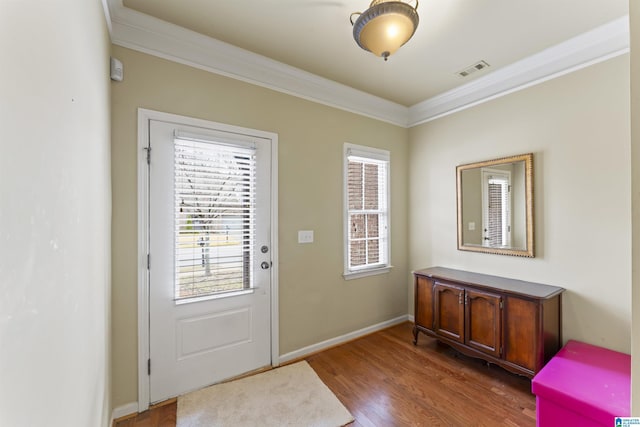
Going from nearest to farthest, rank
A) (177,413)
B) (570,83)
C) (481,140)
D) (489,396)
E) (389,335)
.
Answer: (177,413) → (489,396) → (570,83) → (481,140) → (389,335)

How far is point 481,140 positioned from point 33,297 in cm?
344

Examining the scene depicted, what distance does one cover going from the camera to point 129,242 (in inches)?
78.1

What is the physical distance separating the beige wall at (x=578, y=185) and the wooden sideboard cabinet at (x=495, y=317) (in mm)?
173

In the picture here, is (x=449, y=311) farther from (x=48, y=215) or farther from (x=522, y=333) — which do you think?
(x=48, y=215)

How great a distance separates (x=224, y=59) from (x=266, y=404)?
2.75m

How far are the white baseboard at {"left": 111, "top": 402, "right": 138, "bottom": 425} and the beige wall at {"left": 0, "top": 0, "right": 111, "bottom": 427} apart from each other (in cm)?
84

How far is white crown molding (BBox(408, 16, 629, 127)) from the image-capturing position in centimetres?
208

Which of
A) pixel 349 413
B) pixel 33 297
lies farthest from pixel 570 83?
pixel 33 297

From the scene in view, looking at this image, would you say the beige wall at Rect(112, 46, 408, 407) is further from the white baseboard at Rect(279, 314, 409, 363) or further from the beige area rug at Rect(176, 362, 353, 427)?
the beige area rug at Rect(176, 362, 353, 427)

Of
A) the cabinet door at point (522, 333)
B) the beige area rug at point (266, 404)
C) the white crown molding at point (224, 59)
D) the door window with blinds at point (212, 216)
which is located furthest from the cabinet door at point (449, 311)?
the white crown molding at point (224, 59)

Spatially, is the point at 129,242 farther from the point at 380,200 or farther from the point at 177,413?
the point at 380,200

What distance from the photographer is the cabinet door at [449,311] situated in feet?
8.61

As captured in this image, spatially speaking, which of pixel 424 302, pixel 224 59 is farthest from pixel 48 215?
pixel 424 302

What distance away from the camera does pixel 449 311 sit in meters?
2.72
